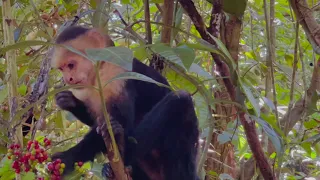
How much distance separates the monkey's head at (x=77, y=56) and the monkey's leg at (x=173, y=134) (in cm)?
27

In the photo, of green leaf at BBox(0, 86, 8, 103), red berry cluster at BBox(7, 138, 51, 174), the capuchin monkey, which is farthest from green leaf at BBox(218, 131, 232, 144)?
red berry cluster at BBox(7, 138, 51, 174)

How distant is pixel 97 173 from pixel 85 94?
0.29m

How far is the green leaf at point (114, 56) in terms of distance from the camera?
647mm

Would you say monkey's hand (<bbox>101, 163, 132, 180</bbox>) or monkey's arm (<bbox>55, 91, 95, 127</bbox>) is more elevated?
monkey's arm (<bbox>55, 91, 95, 127</bbox>)

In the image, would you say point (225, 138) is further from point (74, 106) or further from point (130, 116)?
point (74, 106)

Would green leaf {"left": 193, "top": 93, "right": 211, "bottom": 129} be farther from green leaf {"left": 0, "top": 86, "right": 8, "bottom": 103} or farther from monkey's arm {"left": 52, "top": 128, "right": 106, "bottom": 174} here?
green leaf {"left": 0, "top": 86, "right": 8, "bottom": 103}

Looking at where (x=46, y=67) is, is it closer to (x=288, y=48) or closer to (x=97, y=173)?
(x=97, y=173)

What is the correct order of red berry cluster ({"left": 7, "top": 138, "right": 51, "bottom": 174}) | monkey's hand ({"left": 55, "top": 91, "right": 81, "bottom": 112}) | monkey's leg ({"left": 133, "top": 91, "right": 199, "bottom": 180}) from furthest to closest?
monkey's leg ({"left": 133, "top": 91, "right": 199, "bottom": 180}), monkey's hand ({"left": 55, "top": 91, "right": 81, "bottom": 112}), red berry cluster ({"left": 7, "top": 138, "right": 51, "bottom": 174})

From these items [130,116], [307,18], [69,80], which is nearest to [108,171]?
[130,116]

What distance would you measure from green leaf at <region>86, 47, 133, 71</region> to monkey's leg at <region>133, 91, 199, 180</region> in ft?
3.05

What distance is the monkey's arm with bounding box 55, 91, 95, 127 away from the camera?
148 cm

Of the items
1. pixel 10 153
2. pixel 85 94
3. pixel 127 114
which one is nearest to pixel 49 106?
pixel 85 94

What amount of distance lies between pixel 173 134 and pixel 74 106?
371 millimetres

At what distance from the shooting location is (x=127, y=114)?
5.06ft
